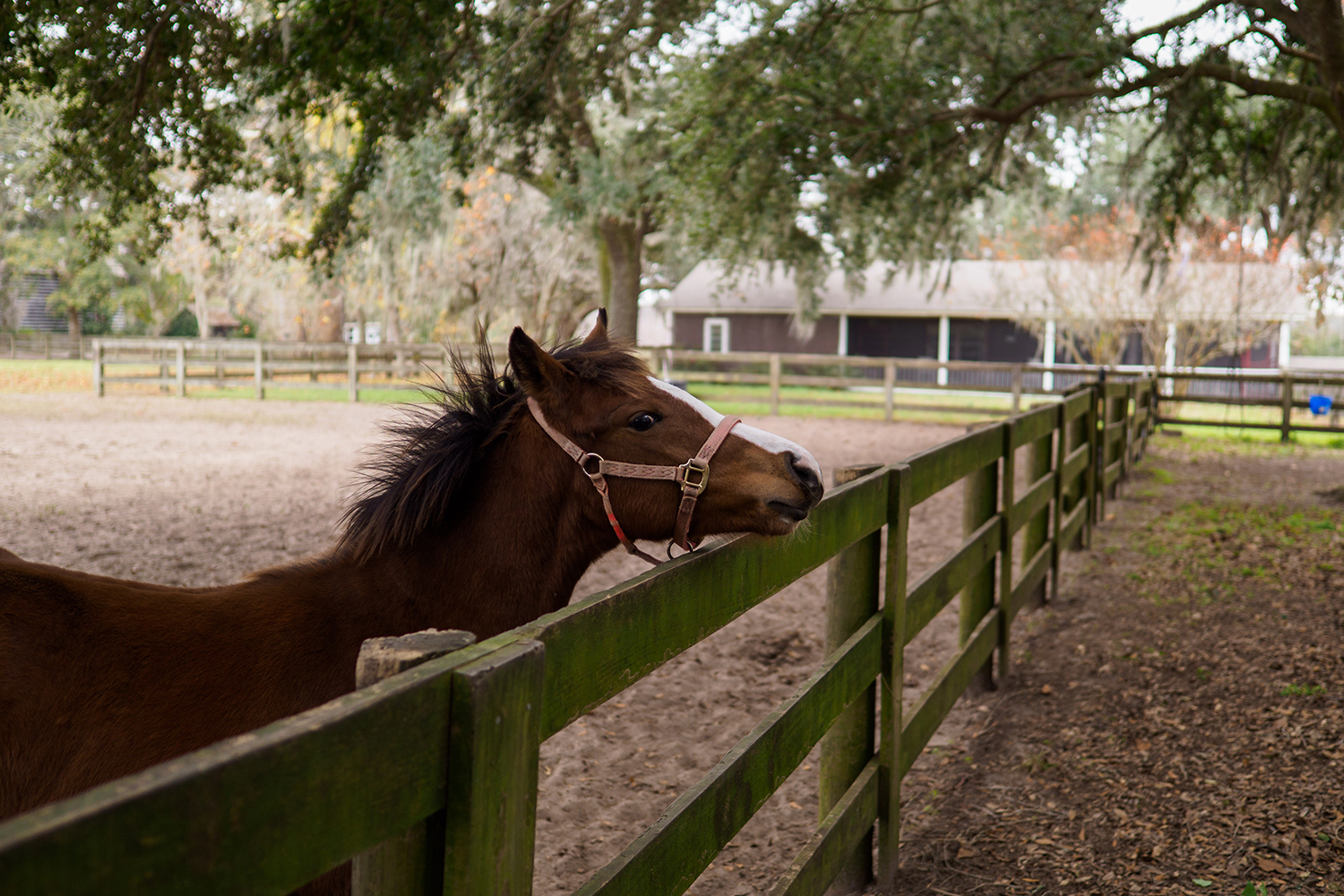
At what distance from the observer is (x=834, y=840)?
8.43ft

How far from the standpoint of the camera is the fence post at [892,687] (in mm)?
3027

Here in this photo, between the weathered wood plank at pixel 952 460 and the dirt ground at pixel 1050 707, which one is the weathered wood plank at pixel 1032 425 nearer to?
the weathered wood plank at pixel 952 460

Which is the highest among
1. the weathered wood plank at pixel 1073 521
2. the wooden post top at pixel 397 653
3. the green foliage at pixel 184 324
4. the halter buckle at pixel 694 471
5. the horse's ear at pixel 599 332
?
the green foliage at pixel 184 324

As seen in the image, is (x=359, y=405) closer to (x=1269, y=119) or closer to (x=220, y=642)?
(x=1269, y=119)

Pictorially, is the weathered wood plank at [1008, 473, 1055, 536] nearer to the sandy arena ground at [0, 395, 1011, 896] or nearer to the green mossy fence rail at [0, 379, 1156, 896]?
the sandy arena ground at [0, 395, 1011, 896]

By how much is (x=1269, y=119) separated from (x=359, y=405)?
1548cm

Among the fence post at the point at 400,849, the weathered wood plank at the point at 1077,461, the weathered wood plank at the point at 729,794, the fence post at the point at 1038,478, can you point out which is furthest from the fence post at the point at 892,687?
the weathered wood plank at the point at 1077,461

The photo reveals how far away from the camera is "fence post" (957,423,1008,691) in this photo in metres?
4.40

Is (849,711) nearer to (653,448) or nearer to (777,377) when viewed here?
(653,448)

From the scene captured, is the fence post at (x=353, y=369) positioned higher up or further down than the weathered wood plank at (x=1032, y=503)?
higher up

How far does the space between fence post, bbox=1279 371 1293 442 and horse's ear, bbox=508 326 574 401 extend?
17.6m

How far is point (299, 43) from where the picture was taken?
578 cm

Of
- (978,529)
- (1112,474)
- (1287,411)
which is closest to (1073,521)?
(1112,474)

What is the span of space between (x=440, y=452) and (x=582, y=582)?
437cm
